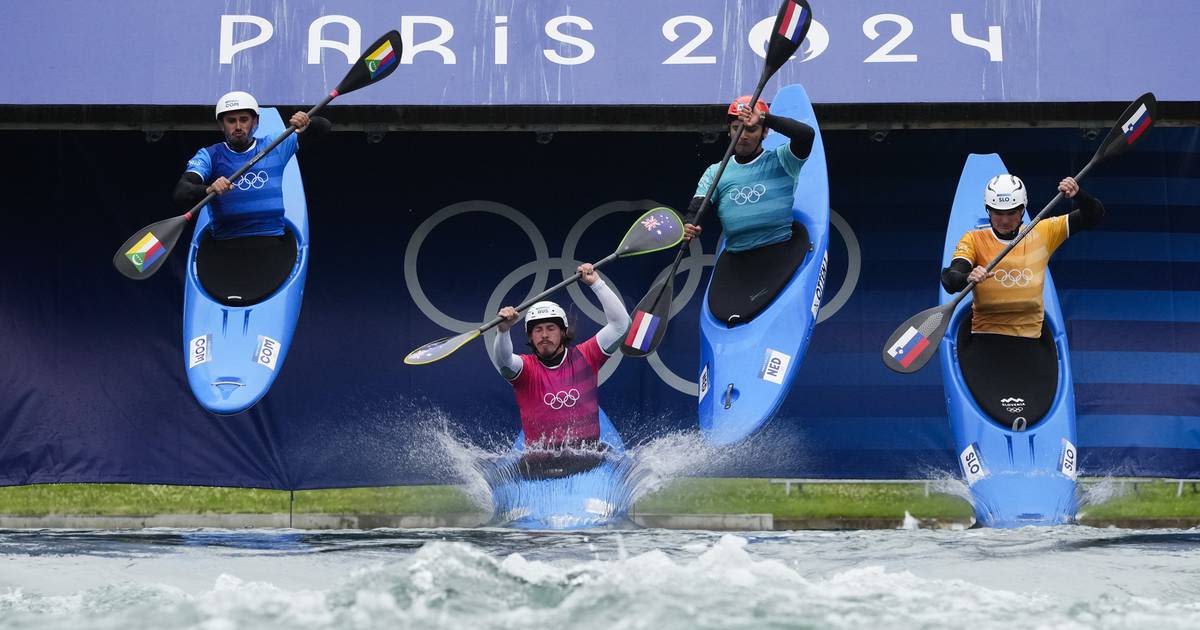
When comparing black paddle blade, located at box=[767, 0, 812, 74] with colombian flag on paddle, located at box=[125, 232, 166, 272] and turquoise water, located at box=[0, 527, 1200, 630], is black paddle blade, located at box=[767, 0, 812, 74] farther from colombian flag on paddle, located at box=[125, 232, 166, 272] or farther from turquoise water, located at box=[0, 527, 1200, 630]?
colombian flag on paddle, located at box=[125, 232, 166, 272]

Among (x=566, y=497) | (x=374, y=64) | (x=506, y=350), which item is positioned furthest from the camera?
(x=374, y=64)

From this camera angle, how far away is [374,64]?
25.0ft

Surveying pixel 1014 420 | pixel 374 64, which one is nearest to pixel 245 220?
pixel 374 64

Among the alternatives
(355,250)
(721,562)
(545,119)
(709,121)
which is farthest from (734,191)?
(721,562)

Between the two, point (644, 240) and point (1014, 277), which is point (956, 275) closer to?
point (1014, 277)

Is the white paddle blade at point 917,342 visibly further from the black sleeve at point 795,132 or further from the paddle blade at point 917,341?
the black sleeve at point 795,132

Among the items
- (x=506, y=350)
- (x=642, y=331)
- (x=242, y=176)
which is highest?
(x=242, y=176)

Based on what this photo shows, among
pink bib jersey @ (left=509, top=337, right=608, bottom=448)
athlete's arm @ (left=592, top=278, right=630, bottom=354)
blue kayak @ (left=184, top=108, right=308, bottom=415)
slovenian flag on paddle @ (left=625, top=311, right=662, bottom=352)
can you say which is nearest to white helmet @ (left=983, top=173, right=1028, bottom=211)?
slovenian flag on paddle @ (left=625, top=311, right=662, bottom=352)

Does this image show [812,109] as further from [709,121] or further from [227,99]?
[227,99]

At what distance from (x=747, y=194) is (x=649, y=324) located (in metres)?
0.88

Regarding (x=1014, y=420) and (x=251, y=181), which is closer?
(x=1014, y=420)

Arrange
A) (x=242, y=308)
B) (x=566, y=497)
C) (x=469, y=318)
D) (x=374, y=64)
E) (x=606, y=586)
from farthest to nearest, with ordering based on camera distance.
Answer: (x=469, y=318)
(x=242, y=308)
(x=374, y=64)
(x=566, y=497)
(x=606, y=586)

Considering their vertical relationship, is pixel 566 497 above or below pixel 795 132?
below

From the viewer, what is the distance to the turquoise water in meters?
4.68
